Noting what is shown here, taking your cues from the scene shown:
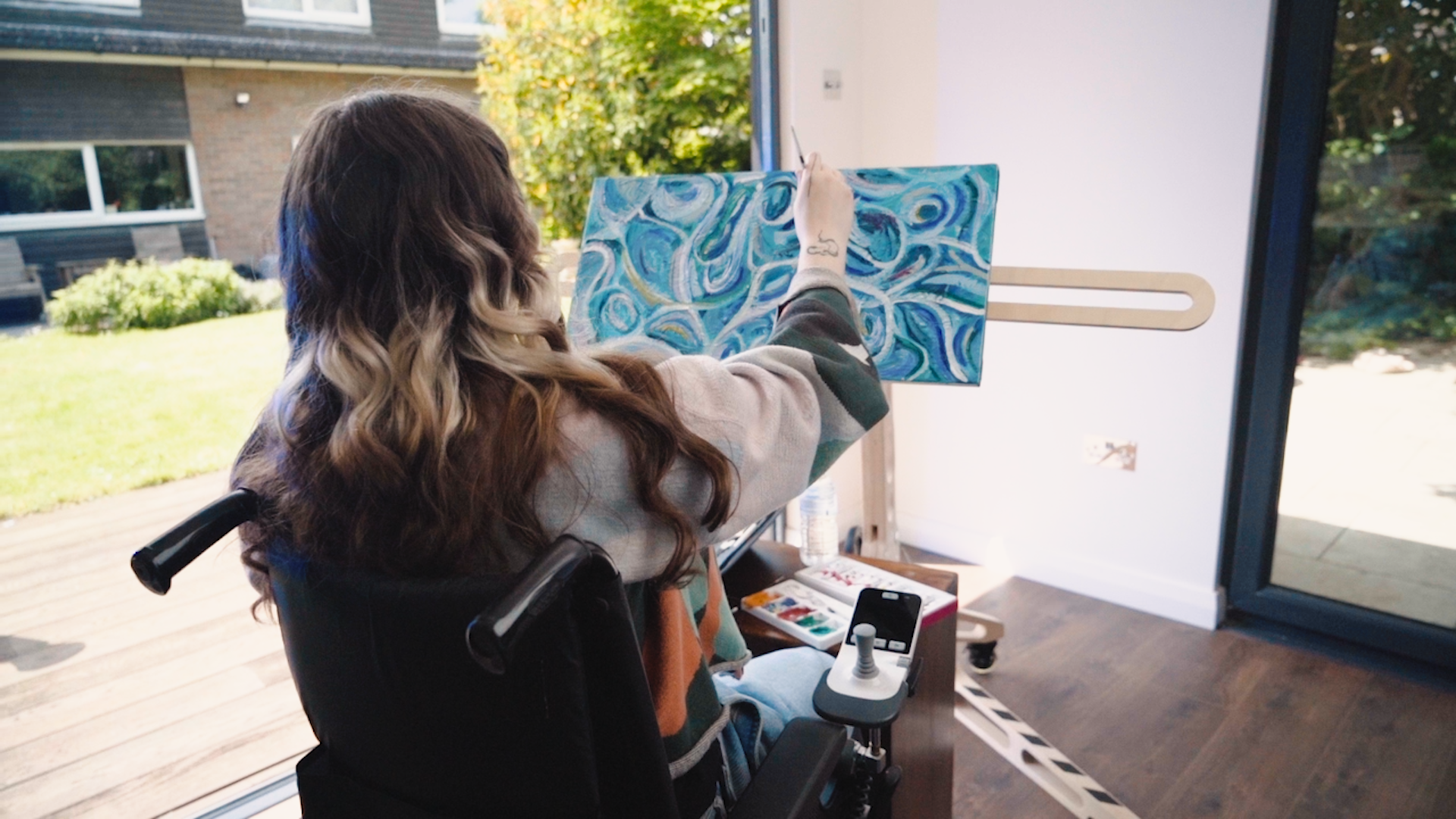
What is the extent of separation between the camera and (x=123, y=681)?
81.5 inches

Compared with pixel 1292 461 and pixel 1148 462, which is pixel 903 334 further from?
pixel 1292 461

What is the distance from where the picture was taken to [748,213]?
162cm

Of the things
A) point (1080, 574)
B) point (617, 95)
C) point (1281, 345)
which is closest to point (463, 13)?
point (617, 95)

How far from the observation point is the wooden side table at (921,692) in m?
1.41

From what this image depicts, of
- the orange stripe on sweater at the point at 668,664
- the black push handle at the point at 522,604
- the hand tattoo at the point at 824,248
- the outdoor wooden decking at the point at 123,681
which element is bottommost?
the outdoor wooden decking at the point at 123,681

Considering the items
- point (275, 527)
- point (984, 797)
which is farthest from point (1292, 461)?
point (275, 527)

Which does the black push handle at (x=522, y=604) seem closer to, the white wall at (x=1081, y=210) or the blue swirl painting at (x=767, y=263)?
the blue swirl painting at (x=767, y=263)

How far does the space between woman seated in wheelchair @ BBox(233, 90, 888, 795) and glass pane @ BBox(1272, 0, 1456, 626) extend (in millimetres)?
1997

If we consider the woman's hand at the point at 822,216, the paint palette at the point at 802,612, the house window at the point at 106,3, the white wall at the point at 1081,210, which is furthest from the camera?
the white wall at the point at 1081,210

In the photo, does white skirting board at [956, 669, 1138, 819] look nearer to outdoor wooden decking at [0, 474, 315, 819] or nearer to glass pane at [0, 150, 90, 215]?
outdoor wooden decking at [0, 474, 315, 819]

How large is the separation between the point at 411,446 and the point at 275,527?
175 mm

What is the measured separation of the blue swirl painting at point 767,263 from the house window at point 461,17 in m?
0.74

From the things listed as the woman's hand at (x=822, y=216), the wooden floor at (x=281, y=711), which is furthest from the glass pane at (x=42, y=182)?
the woman's hand at (x=822, y=216)

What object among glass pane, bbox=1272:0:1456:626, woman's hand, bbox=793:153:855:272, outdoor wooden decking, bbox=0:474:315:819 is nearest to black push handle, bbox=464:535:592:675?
woman's hand, bbox=793:153:855:272
